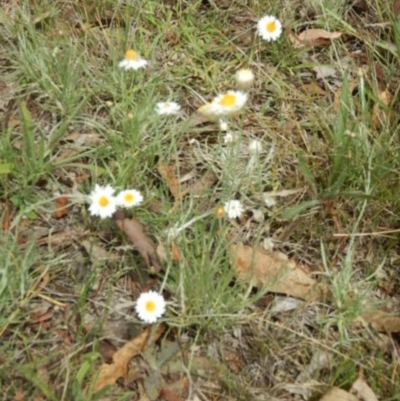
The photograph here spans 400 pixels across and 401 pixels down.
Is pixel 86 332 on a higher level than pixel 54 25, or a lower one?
lower

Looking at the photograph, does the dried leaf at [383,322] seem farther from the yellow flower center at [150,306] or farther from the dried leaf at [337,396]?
the yellow flower center at [150,306]

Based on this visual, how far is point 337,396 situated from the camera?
1.61m

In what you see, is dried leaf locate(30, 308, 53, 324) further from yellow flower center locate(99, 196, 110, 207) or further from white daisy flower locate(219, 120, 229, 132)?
white daisy flower locate(219, 120, 229, 132)

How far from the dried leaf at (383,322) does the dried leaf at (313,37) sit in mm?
911

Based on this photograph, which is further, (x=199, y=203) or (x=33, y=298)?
(x=199, y=203)

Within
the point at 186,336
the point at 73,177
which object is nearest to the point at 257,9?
the point at 73,177

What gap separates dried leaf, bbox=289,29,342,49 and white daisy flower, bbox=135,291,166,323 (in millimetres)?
977

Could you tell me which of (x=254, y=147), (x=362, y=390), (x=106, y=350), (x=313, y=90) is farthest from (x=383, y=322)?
(x=313, y=90)

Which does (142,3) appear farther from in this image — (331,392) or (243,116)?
(331,392)

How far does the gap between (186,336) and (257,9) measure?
112 centimetres

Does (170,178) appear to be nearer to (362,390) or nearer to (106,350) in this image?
(106,350)

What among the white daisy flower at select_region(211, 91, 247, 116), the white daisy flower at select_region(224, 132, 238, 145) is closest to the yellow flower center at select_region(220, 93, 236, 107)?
the white daisy flower at select_region(211, 91, 247, 116)

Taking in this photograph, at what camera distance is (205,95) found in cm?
217

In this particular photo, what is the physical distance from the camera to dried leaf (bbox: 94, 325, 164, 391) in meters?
Answer: 1.62
